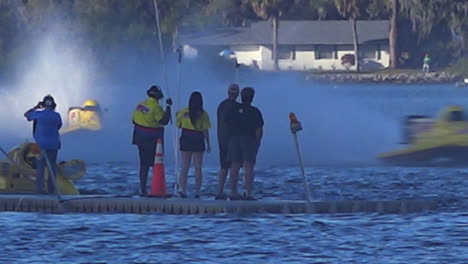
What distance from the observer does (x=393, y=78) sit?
415 feet

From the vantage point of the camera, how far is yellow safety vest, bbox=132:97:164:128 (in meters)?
24.1

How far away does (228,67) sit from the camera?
102000 mm

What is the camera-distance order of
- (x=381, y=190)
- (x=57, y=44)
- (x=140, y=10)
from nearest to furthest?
1. (x=381, y=190)
2. (x=57, y=44)
3. (x=140, y=10)

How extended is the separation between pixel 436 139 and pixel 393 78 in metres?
90.2

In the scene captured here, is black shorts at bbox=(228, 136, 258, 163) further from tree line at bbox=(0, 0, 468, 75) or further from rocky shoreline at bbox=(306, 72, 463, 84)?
rocky shoreline at bbox=(306, 72, 463, 84)

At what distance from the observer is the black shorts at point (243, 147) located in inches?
923

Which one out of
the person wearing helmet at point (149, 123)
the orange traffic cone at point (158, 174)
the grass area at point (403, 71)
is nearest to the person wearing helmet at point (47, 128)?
the person wearing helmet at point (149, 123)

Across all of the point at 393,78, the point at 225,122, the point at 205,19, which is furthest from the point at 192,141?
the point at 205,19

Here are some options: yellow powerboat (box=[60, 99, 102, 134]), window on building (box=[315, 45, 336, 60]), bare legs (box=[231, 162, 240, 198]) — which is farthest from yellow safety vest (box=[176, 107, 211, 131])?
window on building (box=[315, 45, 336, 60])

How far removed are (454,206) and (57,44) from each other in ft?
230

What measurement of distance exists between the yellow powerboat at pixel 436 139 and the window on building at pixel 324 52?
98.2m

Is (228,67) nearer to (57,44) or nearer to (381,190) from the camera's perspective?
(57,44)

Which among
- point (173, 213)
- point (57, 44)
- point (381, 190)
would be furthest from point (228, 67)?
point (173, 213)

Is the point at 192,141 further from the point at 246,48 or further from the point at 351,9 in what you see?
the point at 246,48
